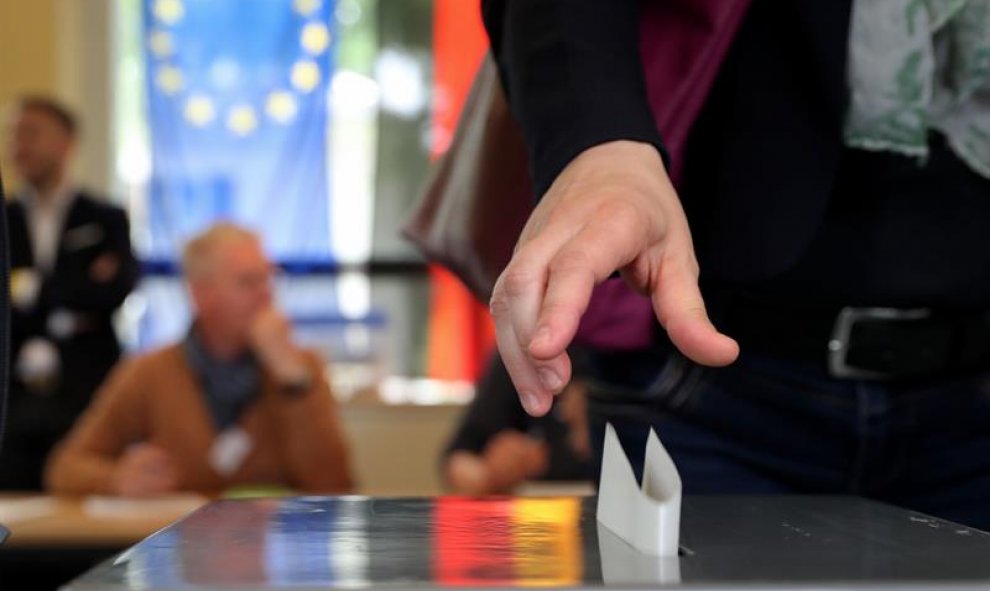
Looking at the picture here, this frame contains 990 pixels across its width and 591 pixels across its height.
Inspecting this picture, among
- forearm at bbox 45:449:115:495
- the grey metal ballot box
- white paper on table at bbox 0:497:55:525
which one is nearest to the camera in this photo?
the grey metal ballot box

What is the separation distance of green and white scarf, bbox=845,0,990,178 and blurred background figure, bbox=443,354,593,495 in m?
2.53

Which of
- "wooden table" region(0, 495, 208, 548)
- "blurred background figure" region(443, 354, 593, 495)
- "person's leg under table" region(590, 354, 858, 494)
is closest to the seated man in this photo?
"blurred background figure" region(443, 354, 593, 495)

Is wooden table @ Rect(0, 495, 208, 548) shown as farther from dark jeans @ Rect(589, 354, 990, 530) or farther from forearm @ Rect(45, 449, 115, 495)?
dark jeans @ Rect(589, 354, 990, 530)

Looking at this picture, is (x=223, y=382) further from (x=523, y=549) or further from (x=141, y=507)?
(x=523, y=549)

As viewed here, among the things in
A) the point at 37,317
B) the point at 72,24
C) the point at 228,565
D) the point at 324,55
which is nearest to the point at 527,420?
the point at 37,317

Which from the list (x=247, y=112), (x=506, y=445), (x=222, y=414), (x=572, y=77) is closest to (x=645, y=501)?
(x=572, y=77)

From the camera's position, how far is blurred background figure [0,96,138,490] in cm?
423

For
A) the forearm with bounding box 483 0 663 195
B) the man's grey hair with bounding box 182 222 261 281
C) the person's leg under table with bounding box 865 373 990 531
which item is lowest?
the man's grey hair with bounding box 182 222 261 281

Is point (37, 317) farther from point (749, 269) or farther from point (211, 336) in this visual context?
point (749, 269)

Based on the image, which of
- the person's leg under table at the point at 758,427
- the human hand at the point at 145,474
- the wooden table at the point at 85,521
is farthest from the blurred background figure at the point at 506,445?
the person's leg under table at the point at 758,427

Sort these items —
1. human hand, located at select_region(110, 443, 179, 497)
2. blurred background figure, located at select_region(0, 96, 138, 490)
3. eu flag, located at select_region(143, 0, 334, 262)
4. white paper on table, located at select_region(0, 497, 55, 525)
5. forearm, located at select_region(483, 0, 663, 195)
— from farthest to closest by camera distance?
1. eu flag, located at select_region(143, 0, 334, 262)
2. blurred background figure, located at select_region(0, 96, 138, 490)
3. human hand, located at select_region(110, 443, 179, 497)
4. white paper on table, located at select_region(0, 497, 55, 525)
5. forearm, located at select_region(483, 0, 663, 195)

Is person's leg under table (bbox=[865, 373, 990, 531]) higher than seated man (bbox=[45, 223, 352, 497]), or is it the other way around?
A: person's leg under table (bbox=[865, 373, 990, 531])

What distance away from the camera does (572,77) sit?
74 centimetres

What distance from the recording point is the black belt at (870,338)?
34.1 inches
